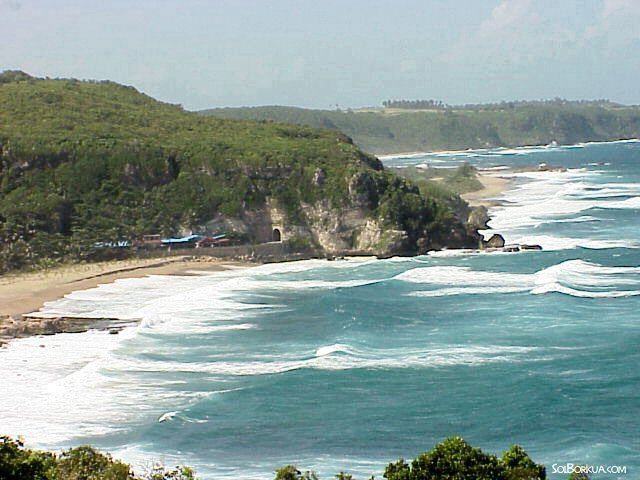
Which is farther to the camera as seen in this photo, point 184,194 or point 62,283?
point 184,194

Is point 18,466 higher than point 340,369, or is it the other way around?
point 18,466

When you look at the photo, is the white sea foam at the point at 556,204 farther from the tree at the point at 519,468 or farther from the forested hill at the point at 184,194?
the tree at the point at 519,468

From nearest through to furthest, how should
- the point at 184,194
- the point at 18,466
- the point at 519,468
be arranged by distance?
the point at 18,466 < the point at 519,468 < the point at 184,194

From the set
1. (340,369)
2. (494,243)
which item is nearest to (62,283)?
(340,369)

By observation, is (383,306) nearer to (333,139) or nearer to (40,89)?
(333,139)

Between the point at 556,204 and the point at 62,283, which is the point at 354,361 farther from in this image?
the point at 556,204

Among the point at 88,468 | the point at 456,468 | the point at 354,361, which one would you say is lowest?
the point at 354,361

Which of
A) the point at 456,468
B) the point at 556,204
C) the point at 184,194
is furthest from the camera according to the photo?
the point at 556,204

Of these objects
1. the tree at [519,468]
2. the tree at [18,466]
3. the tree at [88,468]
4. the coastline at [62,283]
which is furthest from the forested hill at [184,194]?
the tree at [519,468]

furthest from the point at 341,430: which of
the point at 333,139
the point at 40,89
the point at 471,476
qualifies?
the point at 40,89

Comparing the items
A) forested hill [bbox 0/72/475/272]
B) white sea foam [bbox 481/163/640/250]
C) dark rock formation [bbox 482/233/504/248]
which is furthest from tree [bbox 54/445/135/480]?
white sea foam [bbox 481/163/640/250]
